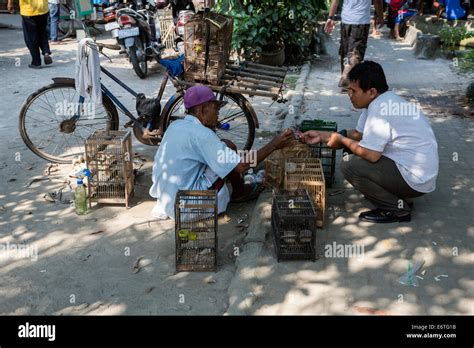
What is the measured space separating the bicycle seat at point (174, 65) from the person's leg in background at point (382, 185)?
6.84 ft

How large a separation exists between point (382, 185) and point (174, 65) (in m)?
2.50

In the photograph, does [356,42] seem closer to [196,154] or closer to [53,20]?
[196,154]

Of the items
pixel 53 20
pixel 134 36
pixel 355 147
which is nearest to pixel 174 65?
pixel 355 147

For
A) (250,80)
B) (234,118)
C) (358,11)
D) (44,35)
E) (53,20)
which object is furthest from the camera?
(53,20)

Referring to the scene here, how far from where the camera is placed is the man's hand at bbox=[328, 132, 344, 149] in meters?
4.48

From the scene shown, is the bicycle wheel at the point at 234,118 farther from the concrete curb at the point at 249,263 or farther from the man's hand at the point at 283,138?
the man's hand at the point at 283,138

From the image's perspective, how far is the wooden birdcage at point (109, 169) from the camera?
16.6 feet

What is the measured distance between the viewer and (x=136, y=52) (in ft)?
31.1

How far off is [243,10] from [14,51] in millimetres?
5290

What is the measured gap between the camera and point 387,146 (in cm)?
446

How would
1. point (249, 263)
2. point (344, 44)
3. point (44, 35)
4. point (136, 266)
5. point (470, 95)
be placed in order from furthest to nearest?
point (44, 35) < point (344, 44) < point (470, 95) < point (136, 266) < point (249, 263)

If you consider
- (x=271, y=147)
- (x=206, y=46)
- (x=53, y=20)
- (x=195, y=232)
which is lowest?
(x=195, y=232)

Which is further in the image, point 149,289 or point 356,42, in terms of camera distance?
point 356,42

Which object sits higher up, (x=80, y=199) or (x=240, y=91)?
(x=240, y=91)
